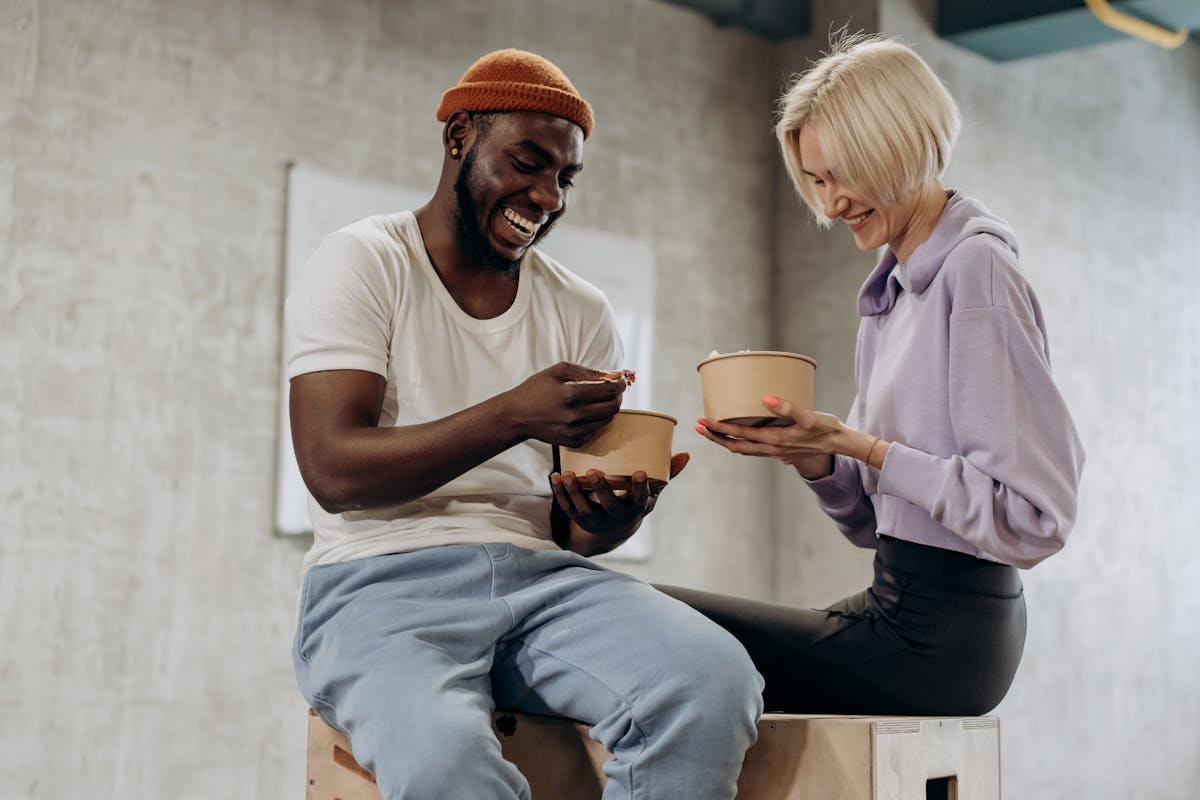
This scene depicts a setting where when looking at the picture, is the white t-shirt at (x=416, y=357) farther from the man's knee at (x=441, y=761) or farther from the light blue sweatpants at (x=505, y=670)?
the man's knee at (x=441, y=761)

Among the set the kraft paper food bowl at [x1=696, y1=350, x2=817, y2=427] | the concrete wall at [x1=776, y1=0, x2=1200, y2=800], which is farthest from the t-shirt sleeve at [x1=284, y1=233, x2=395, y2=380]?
the concrete wall at [x1=776, y1=0, x2=1200, y2=800]

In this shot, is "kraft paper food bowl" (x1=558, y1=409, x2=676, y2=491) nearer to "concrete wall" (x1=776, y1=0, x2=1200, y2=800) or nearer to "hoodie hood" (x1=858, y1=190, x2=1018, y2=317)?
"hoodie hood" (x1=858, y1=190, x2=1018, y2=317)

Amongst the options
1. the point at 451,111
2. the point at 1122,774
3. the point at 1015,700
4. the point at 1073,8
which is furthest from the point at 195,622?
the point at 1122,774

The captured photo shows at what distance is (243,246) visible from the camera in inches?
153

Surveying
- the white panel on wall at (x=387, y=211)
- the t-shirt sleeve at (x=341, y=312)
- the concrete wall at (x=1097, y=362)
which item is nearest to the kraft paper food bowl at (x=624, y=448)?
the t-shirt sleeve at (x=341, y=312)

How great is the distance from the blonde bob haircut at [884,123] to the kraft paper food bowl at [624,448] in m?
0.47

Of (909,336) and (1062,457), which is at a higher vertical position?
(909,336)

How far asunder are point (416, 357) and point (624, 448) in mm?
326

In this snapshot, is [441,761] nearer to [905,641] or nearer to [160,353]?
[905,641]

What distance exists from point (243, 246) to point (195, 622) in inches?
41.9

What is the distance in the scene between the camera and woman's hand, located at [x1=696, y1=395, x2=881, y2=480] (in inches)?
69.9

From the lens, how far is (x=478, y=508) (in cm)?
185

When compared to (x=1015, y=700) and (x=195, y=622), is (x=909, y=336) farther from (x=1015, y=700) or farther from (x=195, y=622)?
(x=1015, y=700)

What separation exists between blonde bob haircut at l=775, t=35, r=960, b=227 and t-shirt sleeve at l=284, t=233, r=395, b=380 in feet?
2.18
